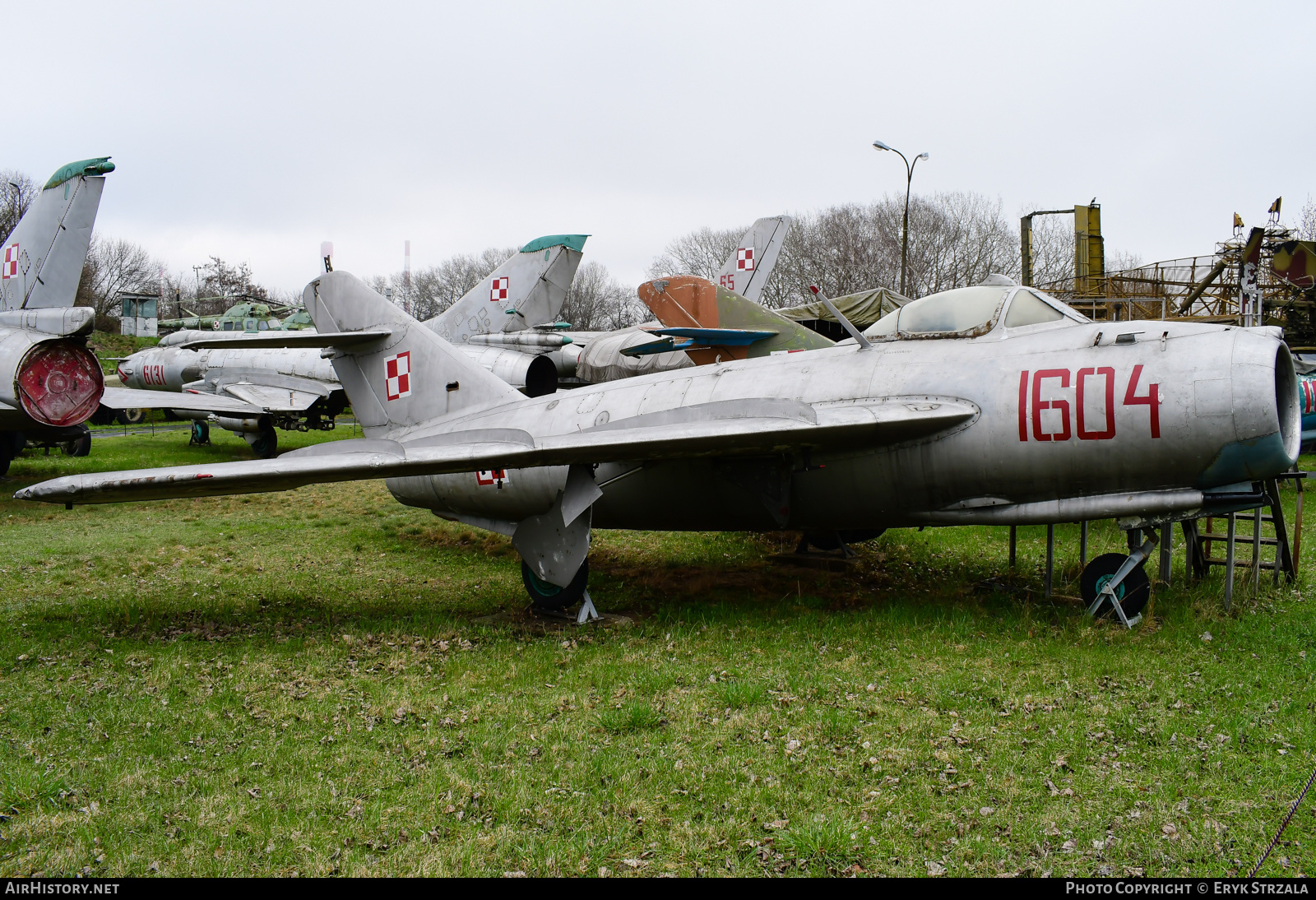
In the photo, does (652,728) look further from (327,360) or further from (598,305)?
(598,305)

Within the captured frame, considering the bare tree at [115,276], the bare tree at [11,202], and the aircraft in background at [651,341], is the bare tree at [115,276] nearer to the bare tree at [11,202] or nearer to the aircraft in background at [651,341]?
the bare tree at [11,202]

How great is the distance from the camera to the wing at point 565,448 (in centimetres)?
677

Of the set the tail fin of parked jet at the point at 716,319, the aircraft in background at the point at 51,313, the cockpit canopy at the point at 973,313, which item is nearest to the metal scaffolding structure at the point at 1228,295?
the tail fin of parked jet at the point at 716,319

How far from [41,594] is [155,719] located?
15.1 feet

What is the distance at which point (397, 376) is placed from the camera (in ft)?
34.9

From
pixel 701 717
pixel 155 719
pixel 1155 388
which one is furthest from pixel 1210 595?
pixel 155 719

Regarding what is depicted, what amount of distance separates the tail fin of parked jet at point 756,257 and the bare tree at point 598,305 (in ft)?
162

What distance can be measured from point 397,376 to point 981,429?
271 inches

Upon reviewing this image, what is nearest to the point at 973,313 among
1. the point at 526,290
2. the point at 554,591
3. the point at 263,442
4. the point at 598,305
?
the point at 554,591

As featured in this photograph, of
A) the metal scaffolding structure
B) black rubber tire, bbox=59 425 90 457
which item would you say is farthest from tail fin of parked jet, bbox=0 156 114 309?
the metal scaffolding structure

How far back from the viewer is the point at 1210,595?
318 inches

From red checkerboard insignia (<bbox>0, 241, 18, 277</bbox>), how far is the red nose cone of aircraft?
5.44 ft

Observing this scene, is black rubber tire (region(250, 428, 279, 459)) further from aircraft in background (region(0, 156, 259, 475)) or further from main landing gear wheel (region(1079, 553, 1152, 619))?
main landing gear wheel (region(1079, 553, 1152, 619))

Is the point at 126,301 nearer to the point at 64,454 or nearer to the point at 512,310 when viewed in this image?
the point at 64,454
